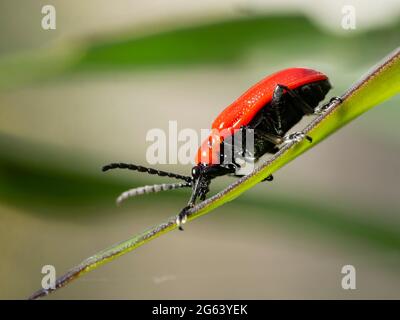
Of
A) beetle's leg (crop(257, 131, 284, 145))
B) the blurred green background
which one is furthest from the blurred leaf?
beetle's leg (crop(257, 131, 284, 145))

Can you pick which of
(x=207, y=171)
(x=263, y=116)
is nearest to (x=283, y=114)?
(x=263, y=116)

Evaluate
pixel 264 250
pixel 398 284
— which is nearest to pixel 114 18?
pixel 264 250

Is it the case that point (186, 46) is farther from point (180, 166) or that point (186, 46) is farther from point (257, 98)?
point (180, 166)

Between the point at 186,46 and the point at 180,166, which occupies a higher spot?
the point at 186,46

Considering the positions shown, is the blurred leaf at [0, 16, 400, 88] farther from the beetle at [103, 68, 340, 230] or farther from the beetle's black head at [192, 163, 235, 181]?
the beetle's black head at [192, 163, 235, 181]

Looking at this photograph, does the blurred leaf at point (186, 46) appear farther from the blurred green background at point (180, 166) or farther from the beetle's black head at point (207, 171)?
the beetle's black head at point (207, 171)

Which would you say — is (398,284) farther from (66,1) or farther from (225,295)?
(66,1)
